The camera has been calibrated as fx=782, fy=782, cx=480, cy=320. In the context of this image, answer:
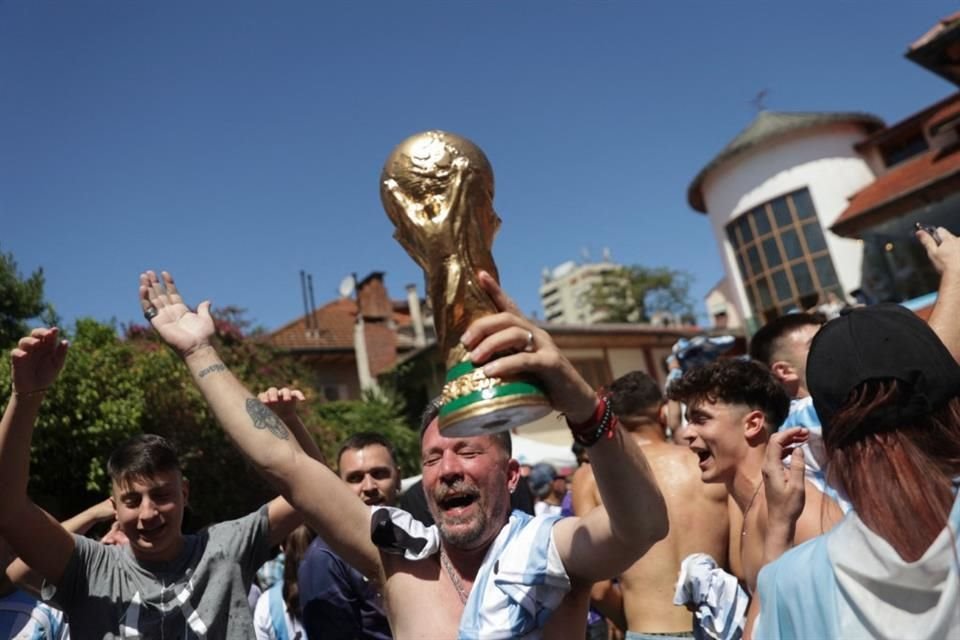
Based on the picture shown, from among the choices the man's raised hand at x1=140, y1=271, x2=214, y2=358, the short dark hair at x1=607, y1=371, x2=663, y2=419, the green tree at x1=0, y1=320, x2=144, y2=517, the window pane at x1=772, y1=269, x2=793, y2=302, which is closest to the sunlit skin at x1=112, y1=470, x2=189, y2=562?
the man's raised hand at x1=140, y1=271, x2=214, y2=358

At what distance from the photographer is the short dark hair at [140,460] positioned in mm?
3078

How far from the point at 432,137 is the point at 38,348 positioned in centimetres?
169

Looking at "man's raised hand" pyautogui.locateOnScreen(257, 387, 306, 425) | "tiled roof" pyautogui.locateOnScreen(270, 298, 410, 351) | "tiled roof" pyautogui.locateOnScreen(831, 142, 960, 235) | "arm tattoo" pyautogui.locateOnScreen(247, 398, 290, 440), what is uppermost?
"tiled roof" pyautogui.locateOnScreen(270, 298, 410, 351)

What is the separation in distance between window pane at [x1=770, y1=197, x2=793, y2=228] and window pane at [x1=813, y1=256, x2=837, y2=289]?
1.70m

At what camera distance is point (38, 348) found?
2.65m

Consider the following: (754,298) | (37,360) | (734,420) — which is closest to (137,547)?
(37,360)

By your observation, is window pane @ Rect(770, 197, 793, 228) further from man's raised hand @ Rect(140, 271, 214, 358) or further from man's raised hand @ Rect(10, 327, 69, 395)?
man's raised hand @ Rect(10, 327, 69, 395)

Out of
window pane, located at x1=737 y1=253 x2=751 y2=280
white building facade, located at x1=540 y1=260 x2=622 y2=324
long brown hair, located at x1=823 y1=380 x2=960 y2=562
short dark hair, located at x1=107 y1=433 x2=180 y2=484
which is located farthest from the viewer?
white building facade, located at x1=540 y1=260 x2=622 y2=324

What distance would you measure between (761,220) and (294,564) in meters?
24.1

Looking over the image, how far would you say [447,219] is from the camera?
1786 millimetres

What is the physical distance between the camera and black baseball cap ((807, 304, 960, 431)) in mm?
1475

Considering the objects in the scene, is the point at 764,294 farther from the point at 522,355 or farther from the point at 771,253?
the point at 522,355

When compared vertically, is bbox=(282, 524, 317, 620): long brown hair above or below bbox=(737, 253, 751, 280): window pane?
below

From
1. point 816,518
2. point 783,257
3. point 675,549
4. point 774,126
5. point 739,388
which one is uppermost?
point 774,126
